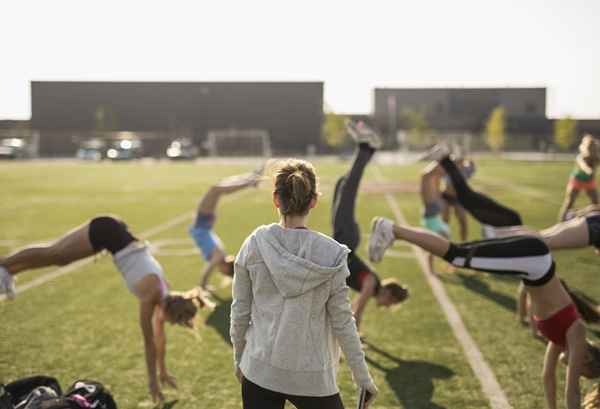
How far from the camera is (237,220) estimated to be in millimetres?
15930

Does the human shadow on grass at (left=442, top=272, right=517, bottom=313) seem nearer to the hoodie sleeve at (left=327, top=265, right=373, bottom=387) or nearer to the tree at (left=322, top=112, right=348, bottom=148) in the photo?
the hoodie sleeve at (left=327, top=265, right=373, bottom=387)

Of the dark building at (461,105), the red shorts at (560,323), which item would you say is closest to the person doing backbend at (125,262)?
the red shorts at (560,323)

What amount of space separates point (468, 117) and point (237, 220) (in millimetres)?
73176

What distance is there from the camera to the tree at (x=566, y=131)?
2844 inches

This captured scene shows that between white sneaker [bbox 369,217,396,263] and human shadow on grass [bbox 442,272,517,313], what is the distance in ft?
10.8

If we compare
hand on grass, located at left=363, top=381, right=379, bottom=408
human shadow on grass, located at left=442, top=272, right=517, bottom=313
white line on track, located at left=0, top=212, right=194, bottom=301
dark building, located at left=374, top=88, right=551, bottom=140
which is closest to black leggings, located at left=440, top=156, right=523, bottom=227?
human shadow on grass, located at left=442, top=272, right=517, bottom=313

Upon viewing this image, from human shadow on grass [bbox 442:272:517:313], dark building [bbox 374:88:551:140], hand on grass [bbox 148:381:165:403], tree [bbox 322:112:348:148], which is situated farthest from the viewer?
dark building [bbox 374:88:551:140]

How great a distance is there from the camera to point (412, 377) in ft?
18.5

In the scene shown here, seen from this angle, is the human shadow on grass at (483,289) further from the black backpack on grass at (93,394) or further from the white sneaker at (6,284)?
the white sneaker at (6,284)

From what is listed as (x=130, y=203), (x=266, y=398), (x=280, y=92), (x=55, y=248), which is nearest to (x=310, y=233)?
(x=266, y=398)

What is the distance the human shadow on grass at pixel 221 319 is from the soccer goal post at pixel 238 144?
194ft

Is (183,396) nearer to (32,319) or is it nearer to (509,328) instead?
(32,319)

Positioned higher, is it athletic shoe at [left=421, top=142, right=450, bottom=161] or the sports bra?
athletic shoe at [left=421, top=142, right=450, bottom=161]

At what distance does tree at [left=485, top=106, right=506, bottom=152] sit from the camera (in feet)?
238
